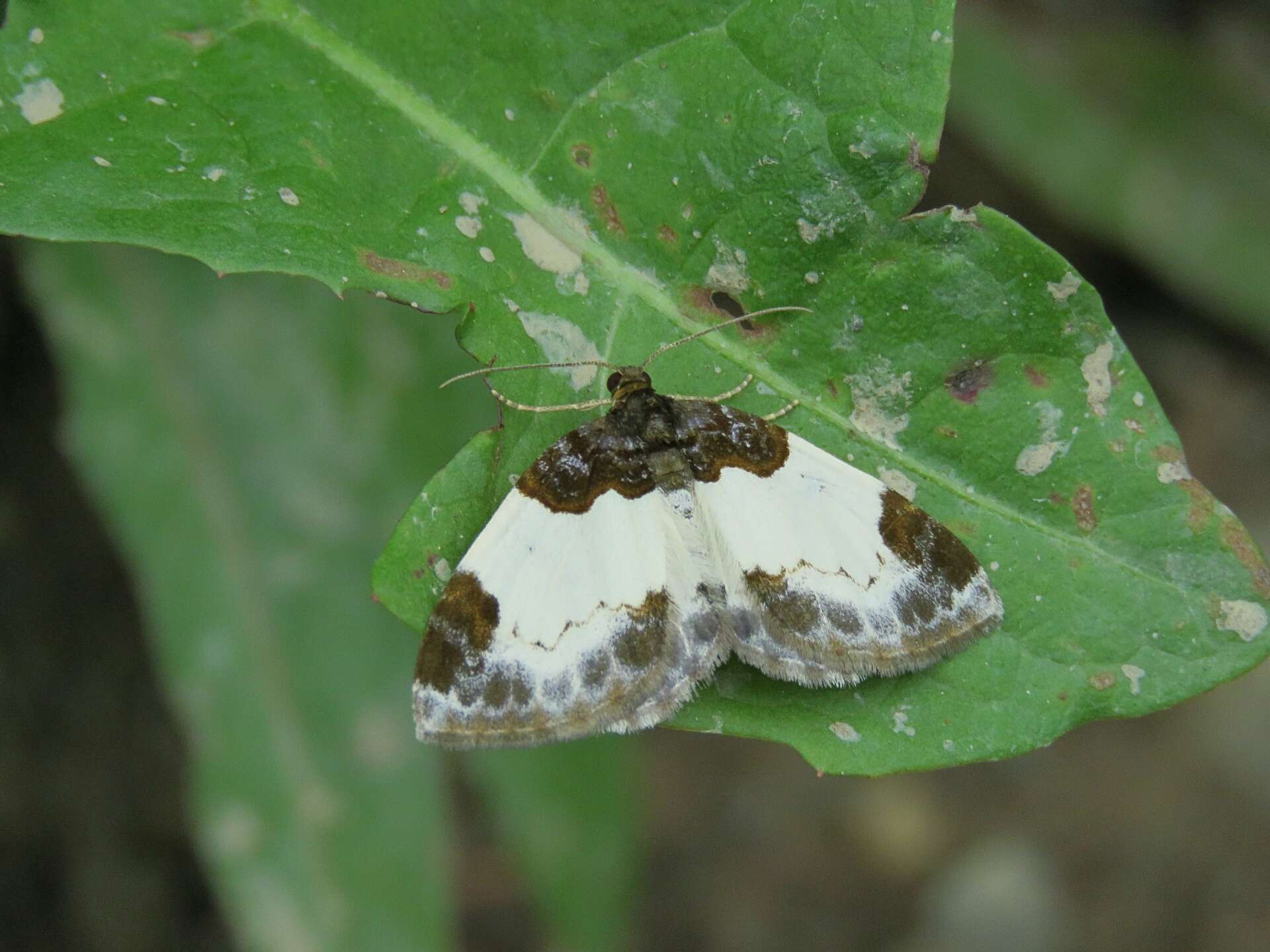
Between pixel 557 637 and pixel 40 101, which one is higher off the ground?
pixel 40 101

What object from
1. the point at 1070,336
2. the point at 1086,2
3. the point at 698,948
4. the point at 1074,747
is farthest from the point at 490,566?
the point at 1086,2

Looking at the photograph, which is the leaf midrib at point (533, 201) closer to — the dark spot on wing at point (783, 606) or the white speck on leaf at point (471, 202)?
the white speck on leaf at point (471, 202)

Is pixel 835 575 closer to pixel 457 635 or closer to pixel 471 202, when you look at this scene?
pixel 457 635

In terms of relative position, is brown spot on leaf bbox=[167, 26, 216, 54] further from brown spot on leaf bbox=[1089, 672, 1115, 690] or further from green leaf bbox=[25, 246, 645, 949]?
brown spot on leaf bbox=[1089, 672, 1115, 690]

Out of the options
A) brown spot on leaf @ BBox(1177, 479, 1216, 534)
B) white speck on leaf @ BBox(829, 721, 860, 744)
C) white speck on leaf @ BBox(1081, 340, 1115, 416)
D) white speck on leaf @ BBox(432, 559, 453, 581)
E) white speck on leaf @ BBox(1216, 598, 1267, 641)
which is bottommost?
white speck on leaf @ BBox(432, 559, 453, 581)

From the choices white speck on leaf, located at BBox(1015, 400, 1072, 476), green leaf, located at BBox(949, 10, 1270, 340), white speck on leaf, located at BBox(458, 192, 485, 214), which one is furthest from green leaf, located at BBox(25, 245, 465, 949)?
green leaf, located at BBox(949, 10, 1270, 340)

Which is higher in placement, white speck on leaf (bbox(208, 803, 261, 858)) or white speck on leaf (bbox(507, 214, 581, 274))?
white speck on leaf (bbox(507, 214, 581, 274))

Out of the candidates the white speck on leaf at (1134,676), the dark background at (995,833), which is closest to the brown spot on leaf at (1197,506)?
the white speck on leaf at (1134,676)

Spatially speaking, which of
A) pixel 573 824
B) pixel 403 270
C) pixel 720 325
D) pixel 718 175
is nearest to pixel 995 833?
pixel 573 824
